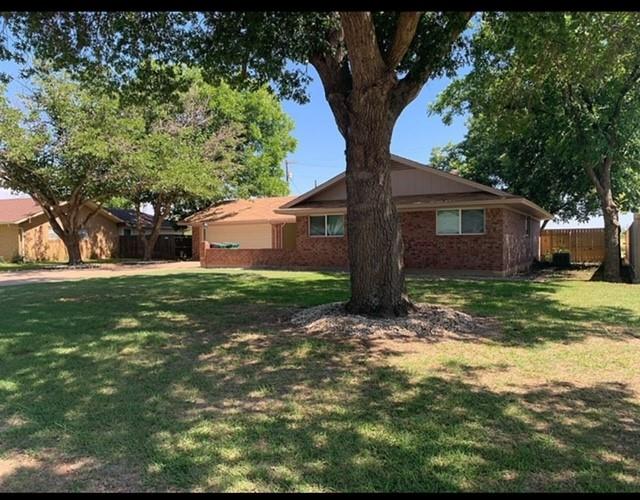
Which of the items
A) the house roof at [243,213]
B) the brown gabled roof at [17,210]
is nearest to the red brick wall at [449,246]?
the house roof at [243,213]

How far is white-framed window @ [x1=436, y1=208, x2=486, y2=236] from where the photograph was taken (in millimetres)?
17531

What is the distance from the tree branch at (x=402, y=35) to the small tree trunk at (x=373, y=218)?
0.67 m

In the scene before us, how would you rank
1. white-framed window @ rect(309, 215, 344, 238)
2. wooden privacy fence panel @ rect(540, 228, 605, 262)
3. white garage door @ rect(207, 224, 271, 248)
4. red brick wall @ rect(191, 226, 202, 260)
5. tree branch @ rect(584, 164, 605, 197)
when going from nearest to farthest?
tree branch @ rect(584, 164, 605, 197) < white-framed window @ rect(309, 215, 344, 238) < wooden privacy fence panel @ rect(540, 228, 605, 262) < white garage door @ rect(207, 224, 271, 248) < red brick wall @ rect(191, 226, 202, 260)

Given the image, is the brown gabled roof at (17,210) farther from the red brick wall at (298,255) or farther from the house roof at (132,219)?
the red brick wall at (298,255)

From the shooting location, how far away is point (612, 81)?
14117 mm

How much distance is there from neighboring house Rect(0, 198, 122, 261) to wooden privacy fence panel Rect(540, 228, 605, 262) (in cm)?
2704

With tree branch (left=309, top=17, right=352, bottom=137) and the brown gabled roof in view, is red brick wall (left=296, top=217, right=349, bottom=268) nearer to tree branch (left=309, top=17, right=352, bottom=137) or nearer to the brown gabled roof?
tree branch (left=309, top=17, right=352, bottom=137)

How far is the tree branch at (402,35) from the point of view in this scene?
695 centimetres

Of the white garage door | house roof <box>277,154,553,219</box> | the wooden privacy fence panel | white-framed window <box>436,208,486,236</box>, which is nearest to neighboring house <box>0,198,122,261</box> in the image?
the white garage door

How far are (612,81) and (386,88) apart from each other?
988cm

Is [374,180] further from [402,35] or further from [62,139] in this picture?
[62,139]

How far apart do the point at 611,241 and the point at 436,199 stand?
18.7 ft

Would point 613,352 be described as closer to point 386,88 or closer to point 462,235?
point 386,88

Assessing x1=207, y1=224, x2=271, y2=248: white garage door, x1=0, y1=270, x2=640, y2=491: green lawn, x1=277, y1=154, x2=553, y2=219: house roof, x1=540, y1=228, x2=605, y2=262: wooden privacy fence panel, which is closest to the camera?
x1=0, y1=270, x2=640, y2=491: green lawn
